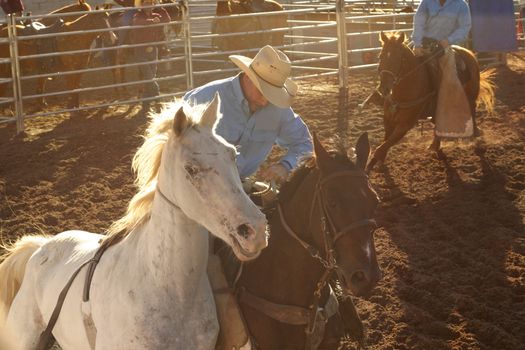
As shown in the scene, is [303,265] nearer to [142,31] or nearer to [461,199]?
[461,199]

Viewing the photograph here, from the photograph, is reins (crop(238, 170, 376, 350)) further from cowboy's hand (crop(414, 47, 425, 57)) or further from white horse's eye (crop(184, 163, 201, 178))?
cowboy's hand (crop(414, 47, 425, 57))

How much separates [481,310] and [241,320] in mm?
2395

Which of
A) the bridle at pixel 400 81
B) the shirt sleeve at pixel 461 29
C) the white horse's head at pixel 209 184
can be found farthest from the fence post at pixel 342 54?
the white horse's head at pixel 209 184

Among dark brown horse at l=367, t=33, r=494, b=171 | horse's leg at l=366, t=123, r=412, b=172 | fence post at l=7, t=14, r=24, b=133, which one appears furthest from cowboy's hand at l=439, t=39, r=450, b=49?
fence post at l=7, t=14, r=24, b=133

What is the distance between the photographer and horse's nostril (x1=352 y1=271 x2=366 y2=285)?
359 centimetres

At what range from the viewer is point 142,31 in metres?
13.1

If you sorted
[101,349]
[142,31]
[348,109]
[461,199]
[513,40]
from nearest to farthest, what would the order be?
1. [101,349]
2. [461,199]
3. [348,109]
4. [142,31]
5. [513,40]

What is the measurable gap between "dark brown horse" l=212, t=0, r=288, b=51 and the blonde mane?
1283cm

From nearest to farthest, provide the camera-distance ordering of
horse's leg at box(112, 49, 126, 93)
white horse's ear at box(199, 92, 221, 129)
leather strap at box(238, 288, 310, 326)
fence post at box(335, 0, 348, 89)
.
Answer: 1. white horse's ear at box(199, 92, 221, 129)
2. leather strap at box(238, 288, 310, 326)
3. fence post at box(335, 0, 348, 89)
4. horse's leg at box(112, 49, 126, 93)

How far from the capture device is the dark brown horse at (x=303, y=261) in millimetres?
3738

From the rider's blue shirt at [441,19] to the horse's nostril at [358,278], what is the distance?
7038mm

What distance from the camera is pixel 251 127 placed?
14.7 feet

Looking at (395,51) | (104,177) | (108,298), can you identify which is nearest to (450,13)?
(395,51)

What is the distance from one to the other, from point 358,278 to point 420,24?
280 inches
